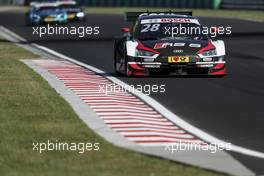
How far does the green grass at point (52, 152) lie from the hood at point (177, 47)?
137 inches

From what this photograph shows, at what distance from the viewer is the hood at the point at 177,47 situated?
1878cm

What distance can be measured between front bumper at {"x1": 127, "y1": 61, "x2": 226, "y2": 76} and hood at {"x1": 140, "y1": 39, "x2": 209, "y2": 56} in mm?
226

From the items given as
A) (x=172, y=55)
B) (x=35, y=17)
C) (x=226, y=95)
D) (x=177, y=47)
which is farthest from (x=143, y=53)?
(x=35, y=17)

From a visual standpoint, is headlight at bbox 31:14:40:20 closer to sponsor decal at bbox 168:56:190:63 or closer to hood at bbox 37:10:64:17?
hood at bbox 37:10:64:17

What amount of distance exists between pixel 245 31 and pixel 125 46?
20799mm

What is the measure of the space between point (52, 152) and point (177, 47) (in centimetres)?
904

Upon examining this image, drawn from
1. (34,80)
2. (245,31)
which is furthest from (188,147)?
(245,31)

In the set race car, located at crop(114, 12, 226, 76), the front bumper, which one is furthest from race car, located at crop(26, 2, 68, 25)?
the front bumper

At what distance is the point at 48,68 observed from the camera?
2114 centimetres

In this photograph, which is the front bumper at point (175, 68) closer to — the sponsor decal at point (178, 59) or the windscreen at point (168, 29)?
the sponsor decal at point (178, 59)

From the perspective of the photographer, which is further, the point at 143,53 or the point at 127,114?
the point at 143,53

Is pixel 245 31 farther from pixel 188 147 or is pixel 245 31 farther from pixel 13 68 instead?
pixel 188 147

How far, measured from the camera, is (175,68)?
61.8 feet

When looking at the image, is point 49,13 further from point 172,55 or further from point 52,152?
point 52,152
